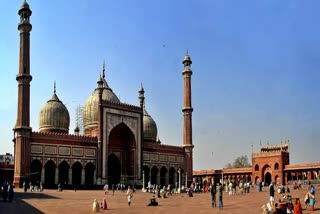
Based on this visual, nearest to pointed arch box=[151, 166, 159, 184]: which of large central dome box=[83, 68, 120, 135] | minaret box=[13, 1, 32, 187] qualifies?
large central dome box=[83, 68, 120, 135]

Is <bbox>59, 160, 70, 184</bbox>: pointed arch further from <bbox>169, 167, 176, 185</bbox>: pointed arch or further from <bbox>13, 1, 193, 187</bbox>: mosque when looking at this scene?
<bbox>169, 167, 176, 185</bbox>: pointed arch

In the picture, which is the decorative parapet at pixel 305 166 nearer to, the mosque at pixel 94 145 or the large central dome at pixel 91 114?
the mosque at pixel 94 145

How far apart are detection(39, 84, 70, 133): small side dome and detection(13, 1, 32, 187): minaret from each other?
6484mm

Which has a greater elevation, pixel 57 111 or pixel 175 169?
pixel 57 111

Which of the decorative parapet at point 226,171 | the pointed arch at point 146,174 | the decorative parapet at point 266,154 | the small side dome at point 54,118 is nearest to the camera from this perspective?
the small side dome at point 54,118

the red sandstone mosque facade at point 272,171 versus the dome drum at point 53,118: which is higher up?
the dome drum at point 53,118

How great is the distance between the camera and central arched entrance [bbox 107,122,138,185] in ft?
141

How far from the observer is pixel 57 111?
42969 mm

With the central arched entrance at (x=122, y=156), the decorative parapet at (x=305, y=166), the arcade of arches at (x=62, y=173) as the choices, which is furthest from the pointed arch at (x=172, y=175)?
the decorative parapet at (x=305, y=166)

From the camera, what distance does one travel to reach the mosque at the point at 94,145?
3616 centimetres

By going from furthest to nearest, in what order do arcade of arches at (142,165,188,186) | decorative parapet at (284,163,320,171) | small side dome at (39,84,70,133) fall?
decorative parapet at (284,163,320,171) < arcade of arches at (142,165,188,186) < small side dome at (39,84,70,133)

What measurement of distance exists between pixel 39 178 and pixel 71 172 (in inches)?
112

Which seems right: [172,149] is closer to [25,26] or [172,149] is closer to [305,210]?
[25,26]

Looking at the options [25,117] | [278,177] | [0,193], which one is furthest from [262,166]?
[0,193]
